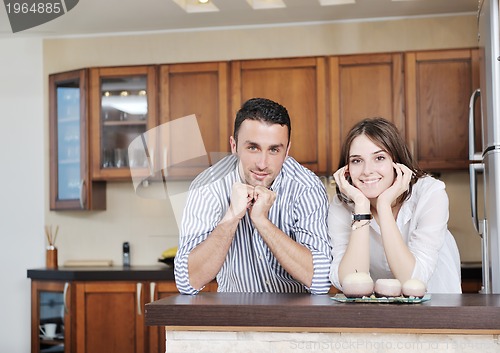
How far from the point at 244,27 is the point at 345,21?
67 cm

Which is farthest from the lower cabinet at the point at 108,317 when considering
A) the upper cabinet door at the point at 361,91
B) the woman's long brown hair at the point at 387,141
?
the woman's long brown hair at the point at 387,141

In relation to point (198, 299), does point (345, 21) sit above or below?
above

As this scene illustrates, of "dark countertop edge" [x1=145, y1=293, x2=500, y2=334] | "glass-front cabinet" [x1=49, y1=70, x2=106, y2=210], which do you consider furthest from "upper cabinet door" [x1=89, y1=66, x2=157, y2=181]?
"dark countertop edge" [x1=145, y1=293, x2=500, y2=334]

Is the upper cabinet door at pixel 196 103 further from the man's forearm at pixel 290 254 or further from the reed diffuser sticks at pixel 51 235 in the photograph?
the man's forearm at pixel 290 254

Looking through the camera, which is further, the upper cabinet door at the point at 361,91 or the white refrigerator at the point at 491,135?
the upper cabinet door at the point at 361,91

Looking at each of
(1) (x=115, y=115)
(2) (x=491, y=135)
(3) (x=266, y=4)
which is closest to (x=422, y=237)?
(2) (x=491, y=135)

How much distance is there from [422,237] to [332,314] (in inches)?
21.2

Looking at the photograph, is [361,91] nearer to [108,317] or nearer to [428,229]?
[108,317]

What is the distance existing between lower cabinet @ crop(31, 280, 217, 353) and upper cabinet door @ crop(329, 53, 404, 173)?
125 centimetres

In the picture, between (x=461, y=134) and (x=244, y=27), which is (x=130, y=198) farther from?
(x=461, y=134)

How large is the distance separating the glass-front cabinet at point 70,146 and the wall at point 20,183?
0.32 m

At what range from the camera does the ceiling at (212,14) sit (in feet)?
15.3

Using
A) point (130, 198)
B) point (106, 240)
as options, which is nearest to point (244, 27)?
point (130, 198)

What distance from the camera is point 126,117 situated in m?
5.07
